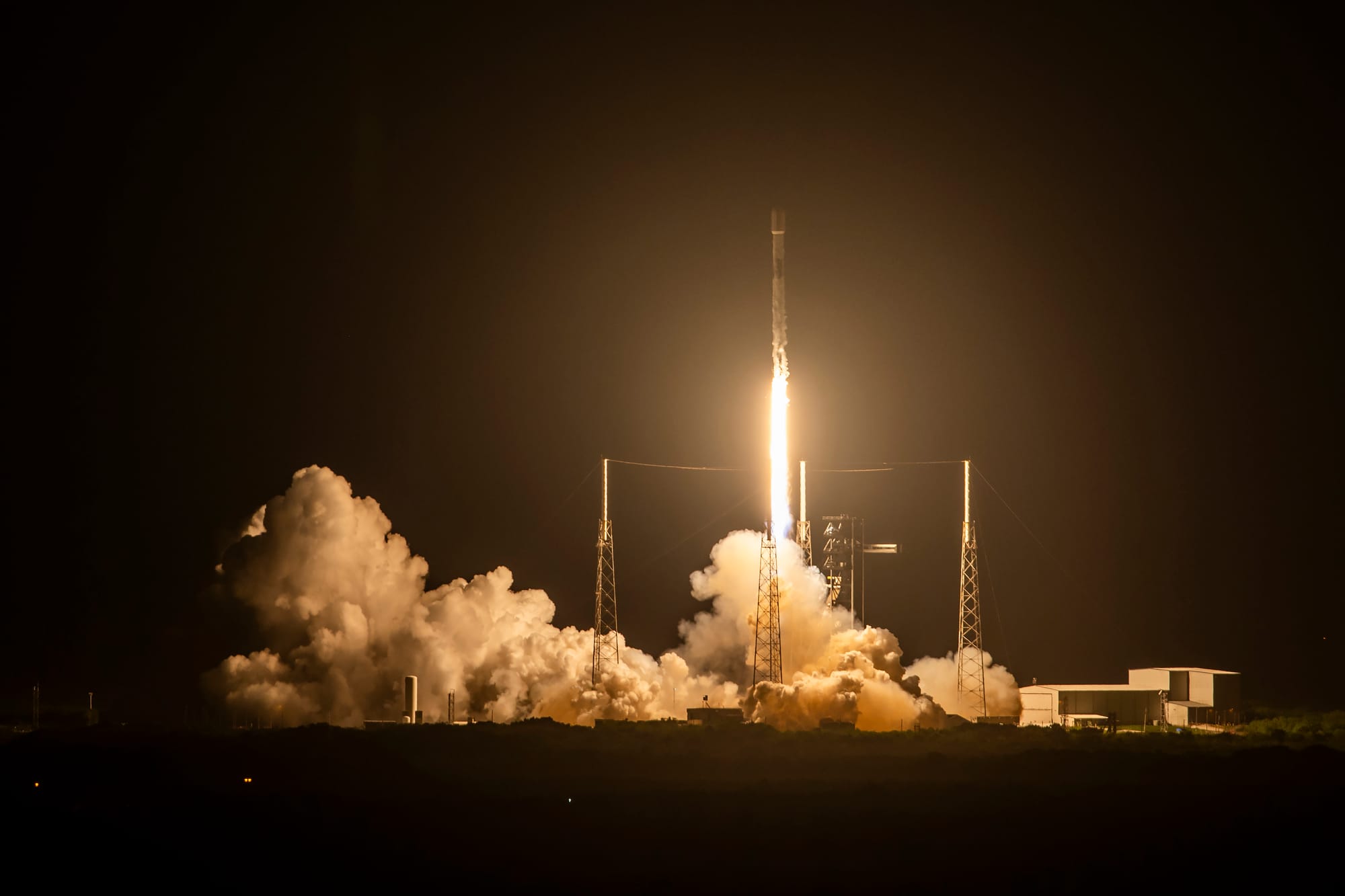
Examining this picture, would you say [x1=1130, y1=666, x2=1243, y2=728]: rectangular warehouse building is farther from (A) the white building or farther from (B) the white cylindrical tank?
(B) the white cylindrical tank

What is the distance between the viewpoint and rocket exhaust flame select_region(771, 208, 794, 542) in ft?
178

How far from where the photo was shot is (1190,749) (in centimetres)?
4906

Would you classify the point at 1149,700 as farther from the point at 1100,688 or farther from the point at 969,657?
the point at 969,657

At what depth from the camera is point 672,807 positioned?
43.9 m

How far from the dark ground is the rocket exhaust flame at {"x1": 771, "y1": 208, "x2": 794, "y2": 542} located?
9.15 meters

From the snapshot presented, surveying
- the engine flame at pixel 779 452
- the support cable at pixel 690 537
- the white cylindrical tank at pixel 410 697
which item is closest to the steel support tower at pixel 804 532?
the engine flame at pixel 779 452

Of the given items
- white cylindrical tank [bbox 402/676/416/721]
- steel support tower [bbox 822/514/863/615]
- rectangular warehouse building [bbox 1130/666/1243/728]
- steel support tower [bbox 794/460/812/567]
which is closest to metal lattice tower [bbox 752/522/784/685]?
steel support tower [bbox 794/460/812/567]

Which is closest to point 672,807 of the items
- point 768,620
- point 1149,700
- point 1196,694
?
point 768,620

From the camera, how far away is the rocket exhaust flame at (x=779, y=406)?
178 feet

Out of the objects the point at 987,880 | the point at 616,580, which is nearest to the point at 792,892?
the point at 987,880

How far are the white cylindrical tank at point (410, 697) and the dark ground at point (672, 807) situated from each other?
1.01m

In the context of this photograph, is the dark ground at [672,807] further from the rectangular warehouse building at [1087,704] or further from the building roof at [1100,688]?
the building roof at [1100,688]

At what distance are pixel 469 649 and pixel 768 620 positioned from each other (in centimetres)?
967

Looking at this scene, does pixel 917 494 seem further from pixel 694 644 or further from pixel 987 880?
pixel 987 880
